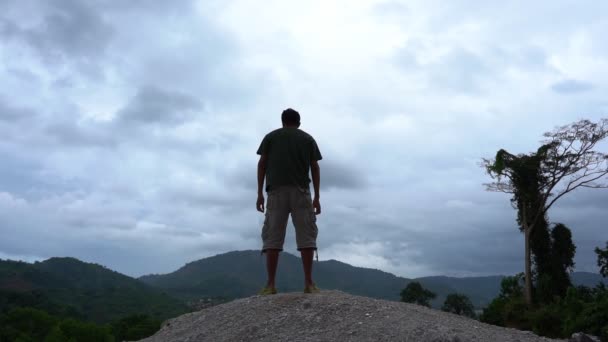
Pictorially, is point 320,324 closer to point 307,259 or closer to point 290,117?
point 307,259

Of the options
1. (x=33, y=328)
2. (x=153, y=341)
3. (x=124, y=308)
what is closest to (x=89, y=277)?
(x=124, y=308)

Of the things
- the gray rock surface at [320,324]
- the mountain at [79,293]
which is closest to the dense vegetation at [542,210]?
the gray rock surface at [320,324]

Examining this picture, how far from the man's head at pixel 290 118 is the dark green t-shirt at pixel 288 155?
0.12 m

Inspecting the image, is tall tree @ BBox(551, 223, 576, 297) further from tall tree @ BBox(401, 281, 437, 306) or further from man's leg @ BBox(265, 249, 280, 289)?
man's leg @ BBox(265, 249, 280, 289)

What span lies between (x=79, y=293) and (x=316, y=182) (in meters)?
105

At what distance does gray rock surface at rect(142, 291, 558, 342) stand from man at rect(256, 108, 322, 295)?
0.57 metres

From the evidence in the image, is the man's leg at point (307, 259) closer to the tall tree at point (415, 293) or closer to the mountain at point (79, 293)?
the tall tree at point (415, 293)

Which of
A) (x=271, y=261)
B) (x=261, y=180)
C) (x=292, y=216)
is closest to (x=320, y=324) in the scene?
(x=271, y=261)

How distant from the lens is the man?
7090mm

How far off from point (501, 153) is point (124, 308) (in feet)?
254

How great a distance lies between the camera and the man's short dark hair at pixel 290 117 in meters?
7.43

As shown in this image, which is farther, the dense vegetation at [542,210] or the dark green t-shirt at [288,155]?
the dense vegetation at [542,210]

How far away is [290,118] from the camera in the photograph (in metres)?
7.42

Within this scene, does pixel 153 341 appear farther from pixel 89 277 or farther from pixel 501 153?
pixel 89 277
